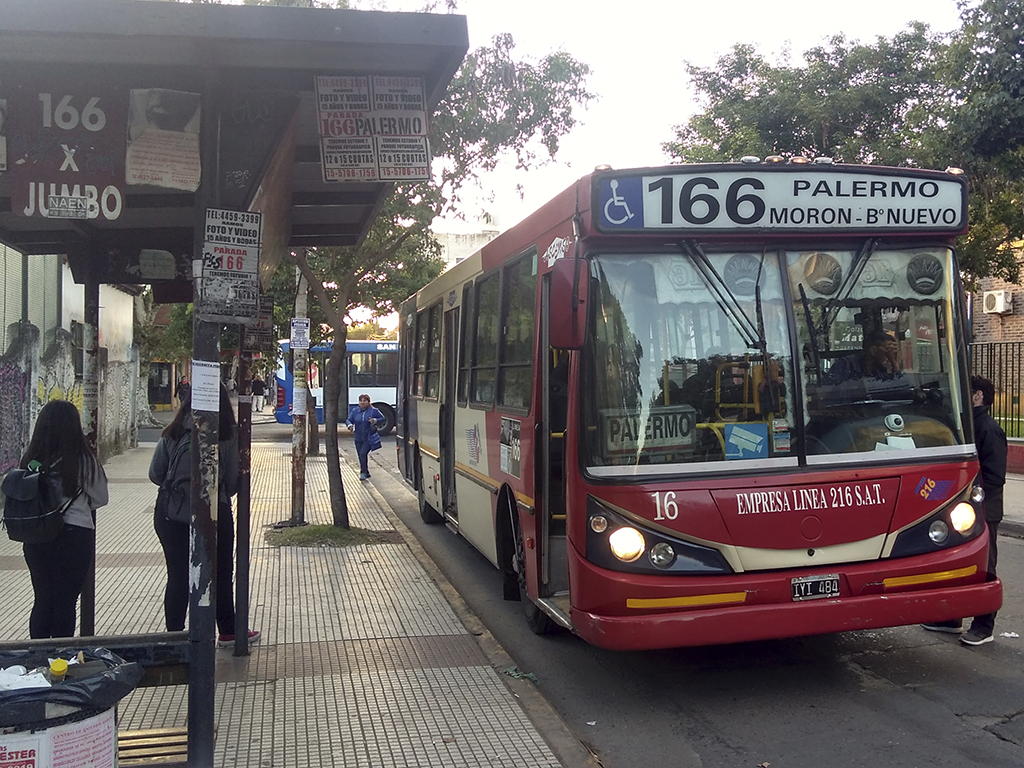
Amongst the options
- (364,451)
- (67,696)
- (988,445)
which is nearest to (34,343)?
(364,451)

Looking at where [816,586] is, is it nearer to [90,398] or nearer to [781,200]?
[781,200]

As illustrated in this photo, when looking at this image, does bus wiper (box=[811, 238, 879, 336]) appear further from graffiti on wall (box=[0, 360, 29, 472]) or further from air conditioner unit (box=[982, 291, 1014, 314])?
air conditioner unit (box=[982, 291, 1014, 314])

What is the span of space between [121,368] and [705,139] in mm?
14074

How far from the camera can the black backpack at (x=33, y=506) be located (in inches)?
186

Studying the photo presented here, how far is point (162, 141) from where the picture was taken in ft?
15.4

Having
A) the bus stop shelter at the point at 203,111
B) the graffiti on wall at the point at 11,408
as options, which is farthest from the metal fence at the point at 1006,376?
the graffiti on wall at the point at 11,408

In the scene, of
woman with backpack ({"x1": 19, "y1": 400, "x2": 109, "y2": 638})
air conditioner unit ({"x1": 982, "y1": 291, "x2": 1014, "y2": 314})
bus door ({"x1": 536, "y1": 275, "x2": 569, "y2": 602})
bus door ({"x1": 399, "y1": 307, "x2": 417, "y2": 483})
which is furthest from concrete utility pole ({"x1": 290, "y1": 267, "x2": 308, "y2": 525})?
air conditioner unit ({"x1": 982, "y1": 291, "x2": 1014, "y2": 314})

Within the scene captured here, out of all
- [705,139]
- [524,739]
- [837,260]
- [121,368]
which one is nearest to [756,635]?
[524,739]

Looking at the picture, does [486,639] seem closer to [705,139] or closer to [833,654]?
[833,654]

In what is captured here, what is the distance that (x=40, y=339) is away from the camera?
14125mm

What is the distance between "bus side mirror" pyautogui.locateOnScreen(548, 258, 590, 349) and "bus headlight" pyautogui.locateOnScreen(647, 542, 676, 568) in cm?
116

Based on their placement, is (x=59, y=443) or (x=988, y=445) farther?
(x=988, y=445)

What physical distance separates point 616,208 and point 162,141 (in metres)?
2.39

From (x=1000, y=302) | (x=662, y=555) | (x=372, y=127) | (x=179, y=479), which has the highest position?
(x=1000, y=302)
